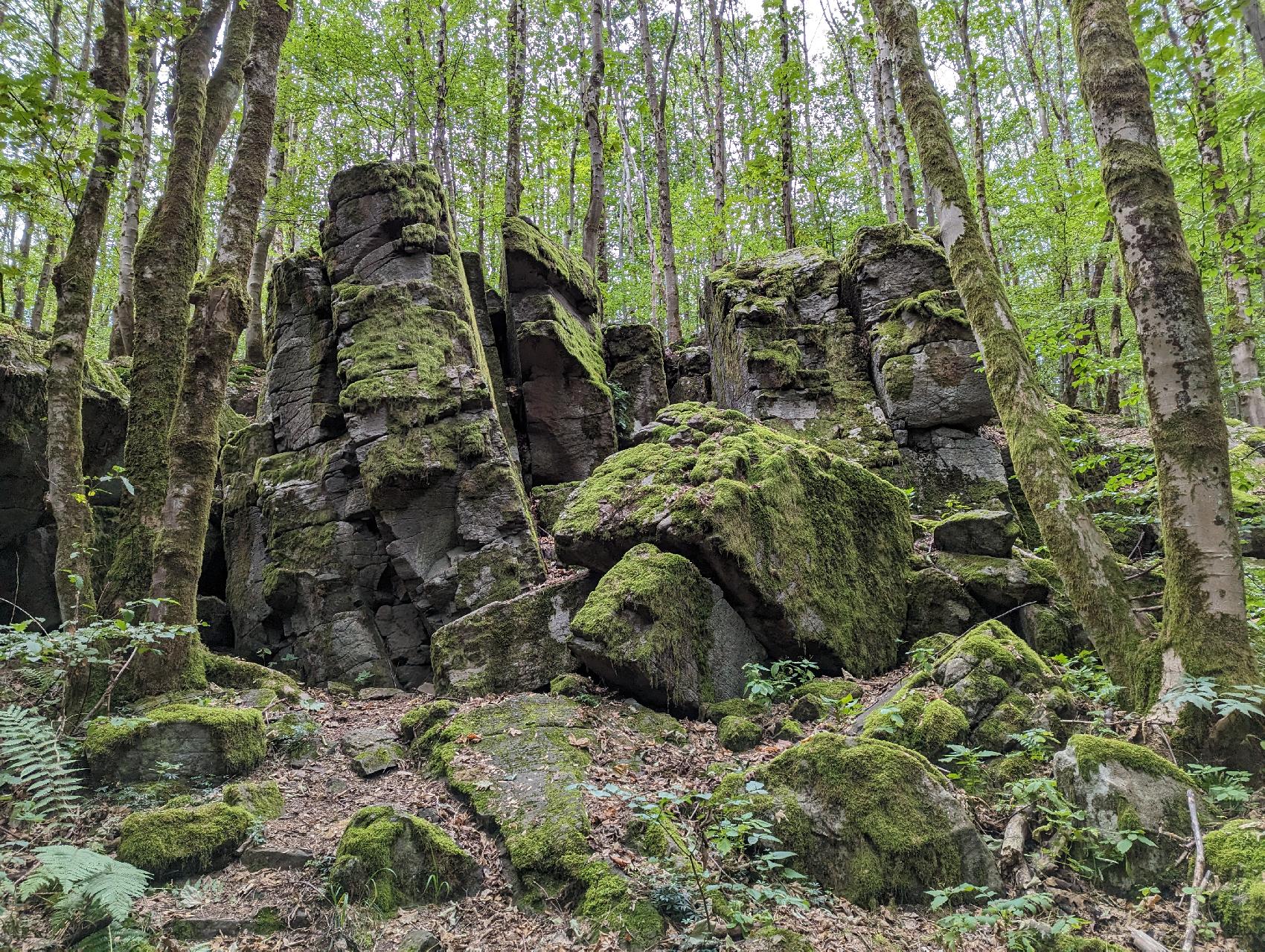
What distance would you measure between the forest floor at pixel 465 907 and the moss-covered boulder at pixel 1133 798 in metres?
0.17

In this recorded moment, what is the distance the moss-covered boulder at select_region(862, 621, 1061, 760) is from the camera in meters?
5.34

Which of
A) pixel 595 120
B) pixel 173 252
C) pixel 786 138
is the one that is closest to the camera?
pixel 173 252

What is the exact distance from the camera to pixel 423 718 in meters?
6.61

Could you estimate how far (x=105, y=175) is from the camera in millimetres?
7020

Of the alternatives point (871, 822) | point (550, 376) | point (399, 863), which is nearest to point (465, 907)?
point (399, 863)

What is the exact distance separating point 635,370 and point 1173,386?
448 inches

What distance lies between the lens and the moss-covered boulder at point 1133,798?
3.85 meters

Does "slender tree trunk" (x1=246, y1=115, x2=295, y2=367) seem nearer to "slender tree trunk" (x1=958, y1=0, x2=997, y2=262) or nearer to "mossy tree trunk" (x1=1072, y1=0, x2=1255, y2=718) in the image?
"slender tree trunk" (x1=958, y1=0, x2=997, y2=262)

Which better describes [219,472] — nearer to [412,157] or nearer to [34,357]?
[34,357]

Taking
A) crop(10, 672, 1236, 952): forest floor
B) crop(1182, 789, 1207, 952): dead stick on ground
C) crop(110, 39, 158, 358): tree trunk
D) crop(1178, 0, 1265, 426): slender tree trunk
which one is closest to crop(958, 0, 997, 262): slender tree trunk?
crop(1178, 0, 1265, 426): slender tree trunk

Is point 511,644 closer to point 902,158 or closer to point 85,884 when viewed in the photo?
point 85,884

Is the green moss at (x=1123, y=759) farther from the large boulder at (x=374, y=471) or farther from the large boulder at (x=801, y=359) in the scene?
the large boulder at (x=801, y=359)

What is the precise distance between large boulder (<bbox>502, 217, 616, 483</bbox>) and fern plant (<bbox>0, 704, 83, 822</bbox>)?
28.7ft

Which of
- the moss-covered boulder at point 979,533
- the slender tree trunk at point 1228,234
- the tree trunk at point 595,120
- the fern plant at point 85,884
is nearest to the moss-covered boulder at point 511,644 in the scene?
the fern plant at point 85,884
